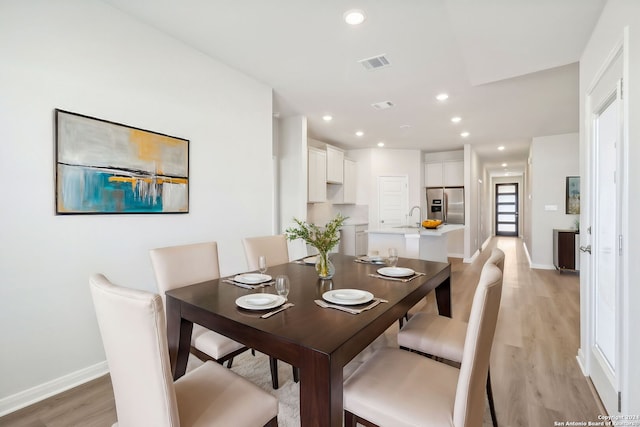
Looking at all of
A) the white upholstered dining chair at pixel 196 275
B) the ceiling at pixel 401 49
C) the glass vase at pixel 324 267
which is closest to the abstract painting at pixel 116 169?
the white upholstered dining chair at pixel 196 275

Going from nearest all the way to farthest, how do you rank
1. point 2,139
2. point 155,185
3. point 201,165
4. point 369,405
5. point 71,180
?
point 369,405
point 2,139
point 71,180
point 155,185
point 201,165

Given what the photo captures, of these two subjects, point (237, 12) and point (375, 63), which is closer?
point (237, 12)

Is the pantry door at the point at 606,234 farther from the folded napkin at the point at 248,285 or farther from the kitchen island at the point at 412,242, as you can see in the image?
the kitchen island at the point at 412,242

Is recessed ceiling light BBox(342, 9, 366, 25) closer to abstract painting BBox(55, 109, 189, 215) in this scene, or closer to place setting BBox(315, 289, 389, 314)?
abstract painting BBox(55, 109, 189, 215)

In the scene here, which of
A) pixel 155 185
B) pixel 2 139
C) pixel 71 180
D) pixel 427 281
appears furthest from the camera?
pixel 155 185

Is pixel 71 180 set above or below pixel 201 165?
below

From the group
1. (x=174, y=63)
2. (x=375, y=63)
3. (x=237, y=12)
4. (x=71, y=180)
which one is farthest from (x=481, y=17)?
(x=71, y=180)

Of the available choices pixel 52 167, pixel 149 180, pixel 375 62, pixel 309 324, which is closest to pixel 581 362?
pixel 309 324

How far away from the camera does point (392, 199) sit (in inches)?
276

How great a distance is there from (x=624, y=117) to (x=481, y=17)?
109cm

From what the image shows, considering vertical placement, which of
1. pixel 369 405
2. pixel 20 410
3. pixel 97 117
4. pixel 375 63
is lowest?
pixel 20 410

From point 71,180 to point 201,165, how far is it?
3.30ft

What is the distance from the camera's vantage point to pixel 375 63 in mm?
2924

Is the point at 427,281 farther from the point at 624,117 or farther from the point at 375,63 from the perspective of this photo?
the point at 375,63
